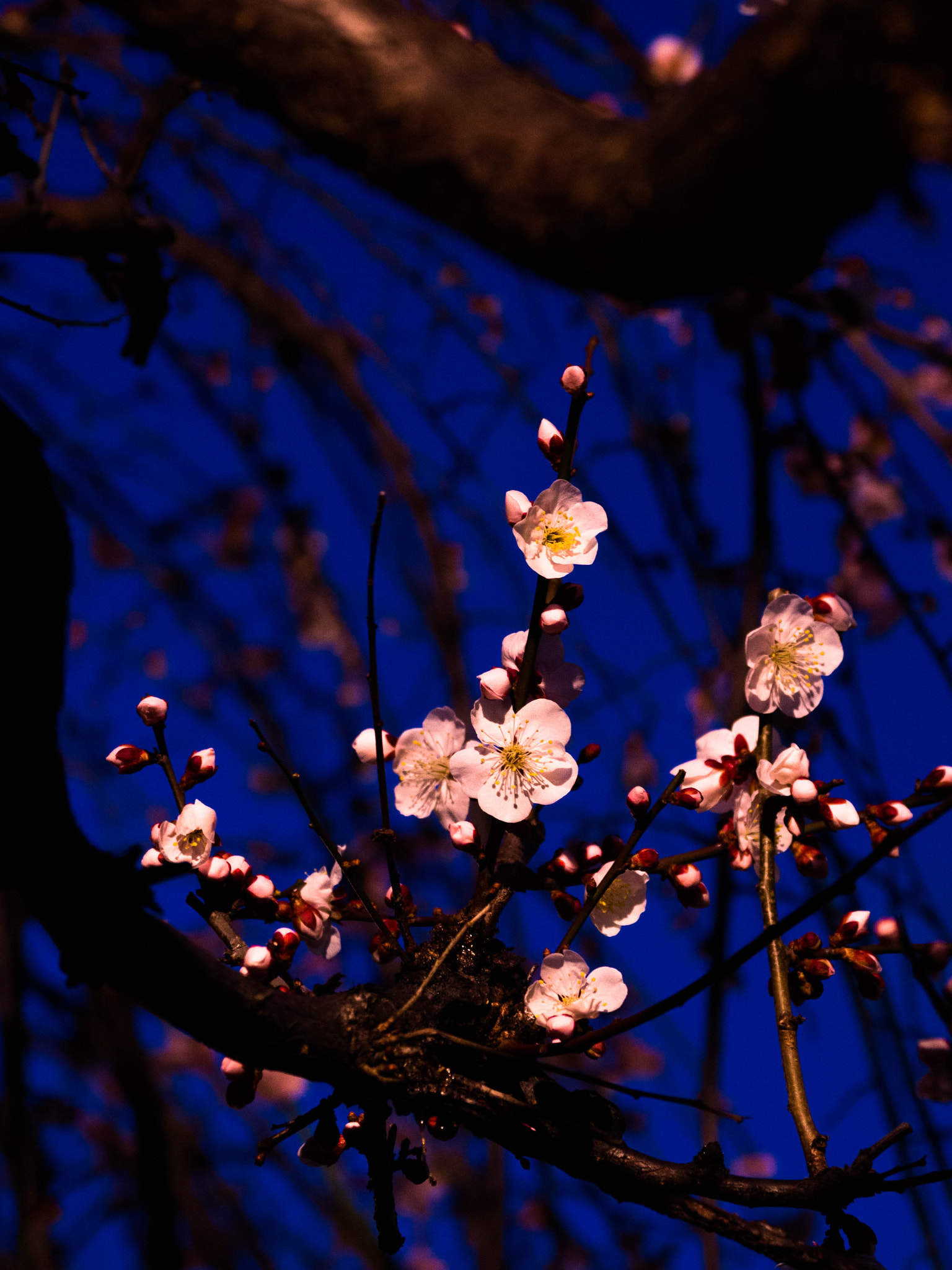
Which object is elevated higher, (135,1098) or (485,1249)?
(135,1098)

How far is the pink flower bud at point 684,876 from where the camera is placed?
861 millimetres

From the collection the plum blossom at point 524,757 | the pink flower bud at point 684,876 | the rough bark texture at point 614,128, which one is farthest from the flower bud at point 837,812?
the rough bark texture at point 614,128

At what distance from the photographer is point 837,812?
0.83 m

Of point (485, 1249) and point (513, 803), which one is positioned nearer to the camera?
point (513, 803)

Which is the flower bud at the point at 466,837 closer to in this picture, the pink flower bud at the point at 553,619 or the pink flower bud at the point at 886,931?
the pink flower bud at the point at 553,619

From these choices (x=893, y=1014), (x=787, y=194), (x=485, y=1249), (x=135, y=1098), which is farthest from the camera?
(x=135, y=1098)

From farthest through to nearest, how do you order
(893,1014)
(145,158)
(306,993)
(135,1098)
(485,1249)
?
1. (135,1098)
2. (485,1249)
3. (145,158)
4. (893,1014)
5. (306,993)

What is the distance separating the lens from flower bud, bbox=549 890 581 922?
0.84 m

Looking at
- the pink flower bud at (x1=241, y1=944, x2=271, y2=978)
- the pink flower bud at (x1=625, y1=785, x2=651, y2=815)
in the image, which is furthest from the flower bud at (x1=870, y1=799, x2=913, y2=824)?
the pink flower bud at (x1=241, y1=944, x2=271, y2=978)

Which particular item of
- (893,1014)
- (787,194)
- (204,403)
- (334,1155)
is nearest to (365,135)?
(787,194)

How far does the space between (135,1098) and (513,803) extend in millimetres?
1495

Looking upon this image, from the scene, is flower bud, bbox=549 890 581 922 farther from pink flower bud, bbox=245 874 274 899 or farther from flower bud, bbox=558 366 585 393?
flower bud, bbox=558 366 585 393

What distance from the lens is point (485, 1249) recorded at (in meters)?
1.71

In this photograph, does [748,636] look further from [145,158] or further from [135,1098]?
[135,1098]
